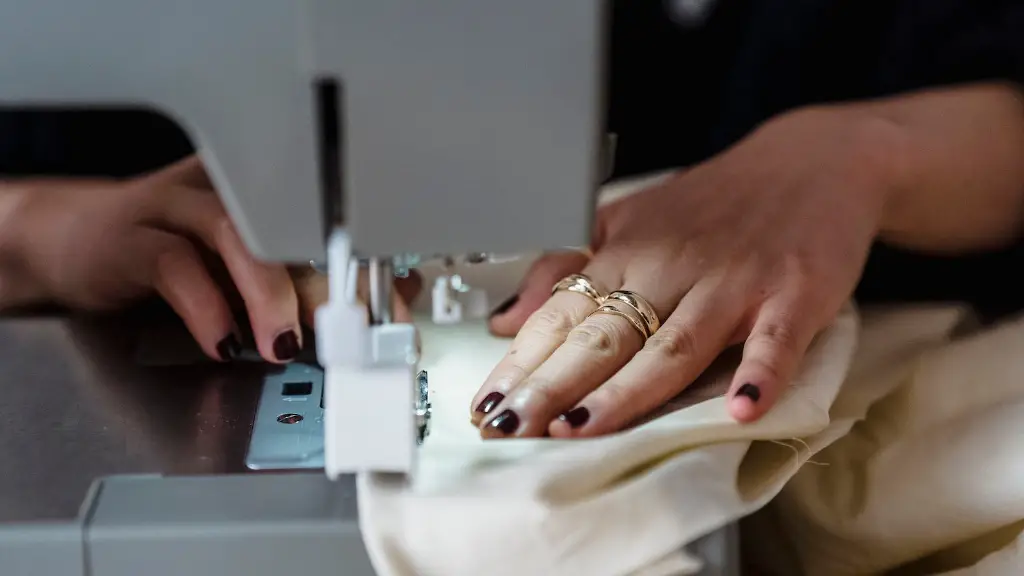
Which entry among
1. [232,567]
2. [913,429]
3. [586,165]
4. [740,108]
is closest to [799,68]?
[740,108]

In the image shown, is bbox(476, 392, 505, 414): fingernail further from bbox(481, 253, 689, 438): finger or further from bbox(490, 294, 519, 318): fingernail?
bbox(490, 294, 519, 318): fingernail

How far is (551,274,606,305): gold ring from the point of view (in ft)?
2.08

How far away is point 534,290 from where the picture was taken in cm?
67

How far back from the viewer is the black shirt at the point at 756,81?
Result: 0.83 m

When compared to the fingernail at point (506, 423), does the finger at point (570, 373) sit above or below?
above

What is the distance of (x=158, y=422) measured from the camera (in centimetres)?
55

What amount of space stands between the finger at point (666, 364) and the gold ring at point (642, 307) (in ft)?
0.04

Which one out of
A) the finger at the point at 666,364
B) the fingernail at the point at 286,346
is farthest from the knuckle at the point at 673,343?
the fingernail at the point at 286,346

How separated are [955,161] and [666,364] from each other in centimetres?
36

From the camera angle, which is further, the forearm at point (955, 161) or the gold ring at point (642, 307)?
the forearm at point (955, 161)

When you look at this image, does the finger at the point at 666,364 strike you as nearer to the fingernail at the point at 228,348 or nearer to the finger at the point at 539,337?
the finger at the point at 539,337

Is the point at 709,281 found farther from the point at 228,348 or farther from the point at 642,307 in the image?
the point at 228,348

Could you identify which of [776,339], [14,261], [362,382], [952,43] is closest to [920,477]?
[776,339]

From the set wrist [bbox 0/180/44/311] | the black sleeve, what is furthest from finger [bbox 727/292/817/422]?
wrist [bbox 0/180/44/311]
